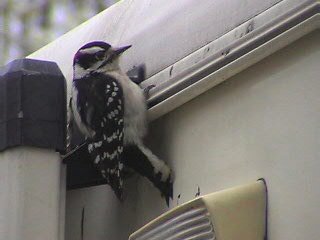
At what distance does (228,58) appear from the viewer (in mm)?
3318

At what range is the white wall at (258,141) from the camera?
9.53 feet

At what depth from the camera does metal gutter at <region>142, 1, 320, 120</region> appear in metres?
3.02

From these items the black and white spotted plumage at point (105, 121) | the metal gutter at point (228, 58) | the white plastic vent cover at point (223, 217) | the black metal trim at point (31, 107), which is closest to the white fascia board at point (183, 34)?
the metal gutter at point (228, 58)

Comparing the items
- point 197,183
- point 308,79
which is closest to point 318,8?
point 308,79

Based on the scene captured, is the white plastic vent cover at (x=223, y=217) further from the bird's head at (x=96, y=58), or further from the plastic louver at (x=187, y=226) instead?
the bird's head at (x=96, y=58)

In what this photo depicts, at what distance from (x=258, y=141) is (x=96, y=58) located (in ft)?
4.26

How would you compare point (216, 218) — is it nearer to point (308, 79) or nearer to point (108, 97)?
point (308, 79)

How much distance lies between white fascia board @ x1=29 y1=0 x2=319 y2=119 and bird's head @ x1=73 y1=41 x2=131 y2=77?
0.20 feet

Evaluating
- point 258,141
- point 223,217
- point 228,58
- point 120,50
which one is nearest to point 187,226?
point 223,217


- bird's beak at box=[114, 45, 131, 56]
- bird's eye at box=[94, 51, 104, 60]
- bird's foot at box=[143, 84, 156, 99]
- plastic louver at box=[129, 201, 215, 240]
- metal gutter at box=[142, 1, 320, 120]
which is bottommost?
plastic louver at box=[129, 201, 215, 240]

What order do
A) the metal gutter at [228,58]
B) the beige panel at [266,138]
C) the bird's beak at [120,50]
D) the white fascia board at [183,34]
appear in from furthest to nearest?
the bird's beak at [120,50], the white fascia board at [183,34], the metal gutter at [228,58], the beige panel at [266,138]

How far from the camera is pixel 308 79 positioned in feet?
9.77

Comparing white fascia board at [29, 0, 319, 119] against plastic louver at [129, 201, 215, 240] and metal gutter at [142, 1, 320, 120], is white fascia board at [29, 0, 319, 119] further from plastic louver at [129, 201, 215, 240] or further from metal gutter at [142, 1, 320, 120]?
plastic louver at [129, 201, 215, 240]

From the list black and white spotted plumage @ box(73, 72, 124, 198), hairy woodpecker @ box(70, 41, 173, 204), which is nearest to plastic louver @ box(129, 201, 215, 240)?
hairy woodpecker @ box(70, 41, 173, 204)
